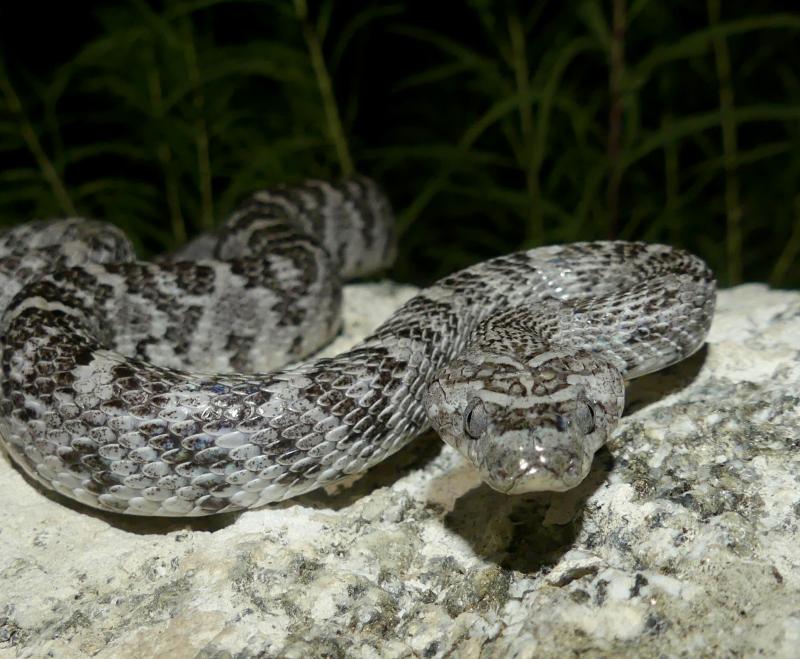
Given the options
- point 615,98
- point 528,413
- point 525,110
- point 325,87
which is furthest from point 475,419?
point 325,87

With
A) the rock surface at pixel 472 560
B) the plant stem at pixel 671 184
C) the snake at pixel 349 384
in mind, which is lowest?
the plant stem at pixel 671 184

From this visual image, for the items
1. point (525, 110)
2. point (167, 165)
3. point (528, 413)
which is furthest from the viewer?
point (167, 165)

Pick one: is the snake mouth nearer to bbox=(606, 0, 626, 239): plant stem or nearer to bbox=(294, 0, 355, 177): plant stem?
bbox=(606, 0, 626, 239): plant stem

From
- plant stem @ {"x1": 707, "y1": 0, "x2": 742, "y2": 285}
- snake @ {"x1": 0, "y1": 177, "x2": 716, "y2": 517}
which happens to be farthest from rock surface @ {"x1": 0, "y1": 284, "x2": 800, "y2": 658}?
plant stem @ {"x1": 707, "y1": 0, "x2": 742, "y2": 285}

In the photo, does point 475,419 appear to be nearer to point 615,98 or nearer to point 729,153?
point 615,98

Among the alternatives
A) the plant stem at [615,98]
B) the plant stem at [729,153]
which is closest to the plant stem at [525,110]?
the plant stem at [615,98]

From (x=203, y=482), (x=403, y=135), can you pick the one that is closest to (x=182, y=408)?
(x=203, y=482)

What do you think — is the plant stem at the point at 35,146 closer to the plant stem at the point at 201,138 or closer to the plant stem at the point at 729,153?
the plant stem at the point at 201,138
